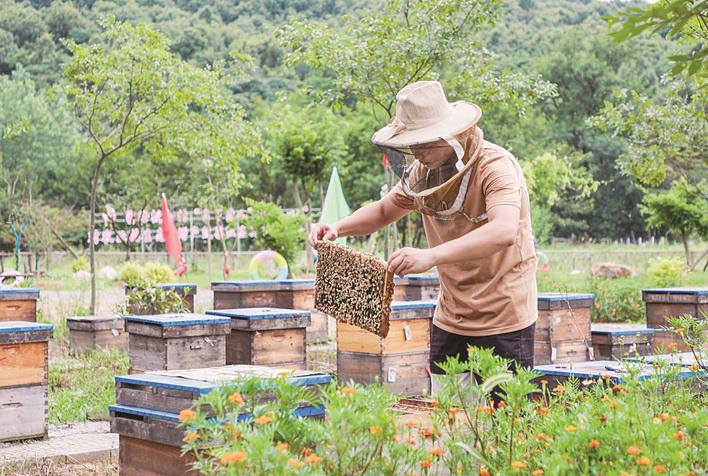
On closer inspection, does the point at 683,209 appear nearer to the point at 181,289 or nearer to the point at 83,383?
the point at 181,289

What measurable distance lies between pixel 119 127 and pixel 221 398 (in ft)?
34.2

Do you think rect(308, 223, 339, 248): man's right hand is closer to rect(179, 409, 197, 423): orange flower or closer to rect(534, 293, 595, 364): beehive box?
rect(179, 409, 197, 423): orange flower

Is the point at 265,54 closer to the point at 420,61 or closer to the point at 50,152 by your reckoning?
the point at 50,152

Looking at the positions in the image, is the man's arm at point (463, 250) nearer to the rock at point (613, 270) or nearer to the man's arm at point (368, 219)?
the man's arm at point (368, 219)

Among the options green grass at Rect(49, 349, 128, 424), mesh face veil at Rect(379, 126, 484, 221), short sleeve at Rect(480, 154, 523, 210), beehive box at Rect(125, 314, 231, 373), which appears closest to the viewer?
short sleeve at Rect(480, 154, 523, 210)

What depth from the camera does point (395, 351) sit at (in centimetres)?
658

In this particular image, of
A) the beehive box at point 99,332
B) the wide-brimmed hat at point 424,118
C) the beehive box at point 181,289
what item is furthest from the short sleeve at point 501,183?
the beehive box at point 99,332

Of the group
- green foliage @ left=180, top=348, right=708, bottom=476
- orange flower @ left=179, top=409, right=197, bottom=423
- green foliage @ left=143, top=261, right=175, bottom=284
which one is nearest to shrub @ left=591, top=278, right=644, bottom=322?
green foliage @ left=143, top=261, right=175, bottom=284

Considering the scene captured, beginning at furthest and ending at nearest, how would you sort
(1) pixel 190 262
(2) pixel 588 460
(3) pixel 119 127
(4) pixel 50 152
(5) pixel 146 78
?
(4) pixel 50 152 < (1) pixel 190 262 < (3) pixel 119 127 < (5) pixel 146 78 < (2) pixel 588 460

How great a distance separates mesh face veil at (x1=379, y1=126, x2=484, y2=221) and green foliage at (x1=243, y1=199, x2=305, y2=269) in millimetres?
16104

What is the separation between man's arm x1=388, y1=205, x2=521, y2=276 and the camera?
279cm

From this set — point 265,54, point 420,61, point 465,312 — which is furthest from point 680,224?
point 265,54

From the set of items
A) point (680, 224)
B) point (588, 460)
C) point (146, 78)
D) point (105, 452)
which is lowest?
point (105, 452)

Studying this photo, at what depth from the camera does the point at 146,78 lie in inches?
431
